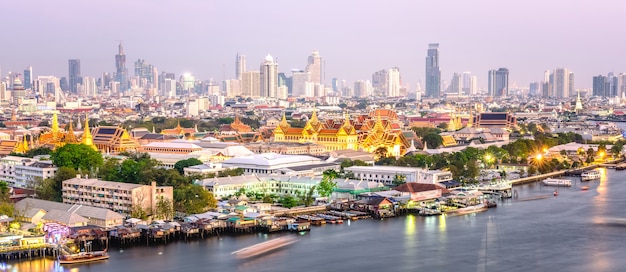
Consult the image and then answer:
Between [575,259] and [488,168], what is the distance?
9784 millimetres

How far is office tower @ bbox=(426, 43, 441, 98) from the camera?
8931 cm

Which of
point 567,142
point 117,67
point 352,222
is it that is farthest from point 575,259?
point 117,67

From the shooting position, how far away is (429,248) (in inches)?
449

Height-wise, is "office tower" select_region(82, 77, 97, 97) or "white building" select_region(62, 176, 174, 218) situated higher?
"office tower" select_region(82, 77, 97, 97)

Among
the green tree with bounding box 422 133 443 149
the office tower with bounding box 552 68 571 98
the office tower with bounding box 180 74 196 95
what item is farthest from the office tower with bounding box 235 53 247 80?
the green tree with bounding box 422 133 443 149

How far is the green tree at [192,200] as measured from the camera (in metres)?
13.2

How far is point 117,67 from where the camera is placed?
293 feet

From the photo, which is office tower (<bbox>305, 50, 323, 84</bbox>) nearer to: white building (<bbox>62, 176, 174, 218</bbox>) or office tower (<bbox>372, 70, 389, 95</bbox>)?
office tower (<bbox>372, 70, 389, 95</bbox>)

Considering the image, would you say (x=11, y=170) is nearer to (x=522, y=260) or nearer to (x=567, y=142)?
(x=522, y=260)

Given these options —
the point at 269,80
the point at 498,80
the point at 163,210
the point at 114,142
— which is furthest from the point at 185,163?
the point at 498,80

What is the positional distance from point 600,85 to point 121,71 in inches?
1803

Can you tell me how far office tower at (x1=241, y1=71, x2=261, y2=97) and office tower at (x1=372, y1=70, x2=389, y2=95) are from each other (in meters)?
20.5

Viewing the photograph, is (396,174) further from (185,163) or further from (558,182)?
(185,163)

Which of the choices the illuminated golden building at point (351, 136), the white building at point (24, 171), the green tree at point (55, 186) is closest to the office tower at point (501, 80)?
the illuminated golden building at point (351, 136)
